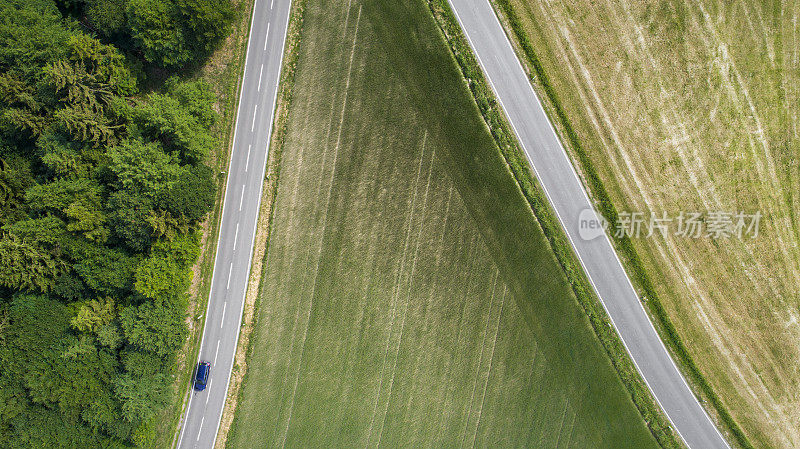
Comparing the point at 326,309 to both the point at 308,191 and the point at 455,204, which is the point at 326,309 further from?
the point at 455,204

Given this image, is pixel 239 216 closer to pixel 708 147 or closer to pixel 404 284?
pixel 404 284

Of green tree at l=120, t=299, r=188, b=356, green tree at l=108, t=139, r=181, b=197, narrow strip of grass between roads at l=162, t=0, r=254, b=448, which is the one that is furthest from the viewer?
narrow strip of grass between roads at l=162, t=0, r=254, b=448

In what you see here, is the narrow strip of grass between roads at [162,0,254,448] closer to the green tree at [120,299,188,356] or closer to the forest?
the forest

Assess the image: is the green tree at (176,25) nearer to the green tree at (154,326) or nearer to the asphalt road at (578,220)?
the green tree at (154,326)

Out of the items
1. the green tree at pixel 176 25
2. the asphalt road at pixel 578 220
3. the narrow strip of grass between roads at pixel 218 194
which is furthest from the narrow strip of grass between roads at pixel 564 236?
the green tree at pixel 176 25

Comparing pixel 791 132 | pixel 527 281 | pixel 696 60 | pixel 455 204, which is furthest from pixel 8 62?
pixel 791 132

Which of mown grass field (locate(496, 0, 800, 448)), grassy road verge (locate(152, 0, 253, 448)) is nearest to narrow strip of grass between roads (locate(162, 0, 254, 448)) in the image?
grassy road verge (locate(152, 0, 253, 448))
